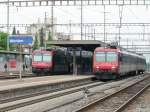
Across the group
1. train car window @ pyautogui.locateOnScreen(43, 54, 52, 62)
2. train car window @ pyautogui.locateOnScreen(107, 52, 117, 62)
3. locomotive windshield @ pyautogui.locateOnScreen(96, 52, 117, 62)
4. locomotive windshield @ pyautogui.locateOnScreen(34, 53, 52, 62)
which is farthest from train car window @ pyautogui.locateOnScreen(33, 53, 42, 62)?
train car window @ pyautogui.locateOnScreen(107, 52, 117, 62)

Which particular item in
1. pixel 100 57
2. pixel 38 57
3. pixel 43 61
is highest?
pixel 100 57

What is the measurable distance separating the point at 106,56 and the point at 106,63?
0.71 m

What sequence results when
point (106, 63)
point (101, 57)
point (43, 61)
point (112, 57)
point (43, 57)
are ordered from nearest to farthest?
point (112, 57) < point (106, 63) < point (101, 57) < point (43, 61) < point (43, 57)

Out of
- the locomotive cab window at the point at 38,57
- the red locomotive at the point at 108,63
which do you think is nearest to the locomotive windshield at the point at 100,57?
the red locomotive at the point at 108,63

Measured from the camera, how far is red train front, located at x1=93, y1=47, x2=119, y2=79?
129 feet

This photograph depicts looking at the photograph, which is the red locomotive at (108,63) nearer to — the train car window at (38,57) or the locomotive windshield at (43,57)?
the locomotive windshield at (43,57)

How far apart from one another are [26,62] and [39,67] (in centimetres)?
1937

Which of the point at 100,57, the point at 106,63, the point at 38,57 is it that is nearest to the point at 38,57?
the point at 38,57

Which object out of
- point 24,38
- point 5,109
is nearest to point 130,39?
point 24,38

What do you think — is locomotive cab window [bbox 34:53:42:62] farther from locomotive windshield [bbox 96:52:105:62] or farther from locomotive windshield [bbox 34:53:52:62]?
locomotive windshield [bbox 96:52:105:62]

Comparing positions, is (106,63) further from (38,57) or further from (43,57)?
(38,57)

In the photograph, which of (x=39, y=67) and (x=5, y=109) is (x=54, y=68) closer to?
(x=39, y=67)

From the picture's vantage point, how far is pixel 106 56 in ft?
131

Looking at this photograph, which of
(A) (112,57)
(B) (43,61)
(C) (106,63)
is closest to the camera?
(A) (112,57)
